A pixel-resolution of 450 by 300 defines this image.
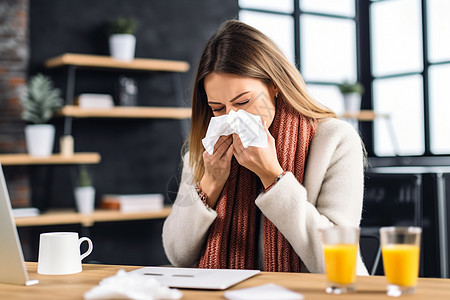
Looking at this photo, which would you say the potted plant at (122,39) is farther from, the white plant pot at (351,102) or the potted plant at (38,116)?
the white plant pot at (351,102)

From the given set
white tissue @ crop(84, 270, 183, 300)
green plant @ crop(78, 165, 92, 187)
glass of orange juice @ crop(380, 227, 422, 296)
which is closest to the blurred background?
green plant @ crop(78, 165, 92, 187)

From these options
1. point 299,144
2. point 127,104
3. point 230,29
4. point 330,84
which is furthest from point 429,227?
point 330,84

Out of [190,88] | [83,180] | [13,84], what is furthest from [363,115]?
[13,84]

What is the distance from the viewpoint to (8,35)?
360 cm

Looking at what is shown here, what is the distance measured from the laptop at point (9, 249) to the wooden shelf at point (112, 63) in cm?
256

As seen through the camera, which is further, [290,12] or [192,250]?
[290,12]

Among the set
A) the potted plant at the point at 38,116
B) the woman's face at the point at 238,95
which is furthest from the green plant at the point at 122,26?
the woman's face at the point at 238,95

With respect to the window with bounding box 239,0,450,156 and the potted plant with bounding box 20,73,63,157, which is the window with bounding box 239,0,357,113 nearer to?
the window with bounding box 239,0,450,156

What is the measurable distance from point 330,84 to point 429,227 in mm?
2461

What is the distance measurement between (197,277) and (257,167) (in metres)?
0.52

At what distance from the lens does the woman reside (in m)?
1.66

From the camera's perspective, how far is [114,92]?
158 inches

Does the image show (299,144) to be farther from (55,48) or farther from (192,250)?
(55,48)

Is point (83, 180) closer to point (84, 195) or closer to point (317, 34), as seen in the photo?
point (84, 195)
